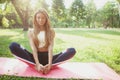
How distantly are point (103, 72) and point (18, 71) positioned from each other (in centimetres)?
117

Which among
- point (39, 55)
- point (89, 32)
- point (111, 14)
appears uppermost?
point (111, 14)

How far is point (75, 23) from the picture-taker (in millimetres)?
4758

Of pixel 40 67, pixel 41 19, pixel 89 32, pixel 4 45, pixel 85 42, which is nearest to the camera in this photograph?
pixel 40 67

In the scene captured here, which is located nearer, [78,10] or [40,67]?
[40,67]

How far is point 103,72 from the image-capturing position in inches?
154

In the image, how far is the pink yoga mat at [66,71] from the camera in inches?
142

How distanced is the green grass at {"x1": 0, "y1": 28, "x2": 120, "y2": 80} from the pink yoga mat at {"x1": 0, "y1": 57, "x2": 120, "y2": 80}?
1.16ft

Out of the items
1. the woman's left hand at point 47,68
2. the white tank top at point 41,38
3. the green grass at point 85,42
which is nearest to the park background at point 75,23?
the green grass at point 85,42

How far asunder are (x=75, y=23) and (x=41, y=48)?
42.7 inches

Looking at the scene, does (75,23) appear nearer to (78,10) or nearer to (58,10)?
(78,10)

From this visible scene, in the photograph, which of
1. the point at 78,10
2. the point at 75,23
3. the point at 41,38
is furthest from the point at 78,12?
the point at 41,38

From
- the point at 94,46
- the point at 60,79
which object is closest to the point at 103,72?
the point at 60,79

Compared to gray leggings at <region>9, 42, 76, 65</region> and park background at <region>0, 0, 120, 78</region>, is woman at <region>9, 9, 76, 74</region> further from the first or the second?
park background at <region>0, 0, 120, 78</region>

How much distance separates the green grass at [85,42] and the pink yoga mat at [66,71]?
0.35m
